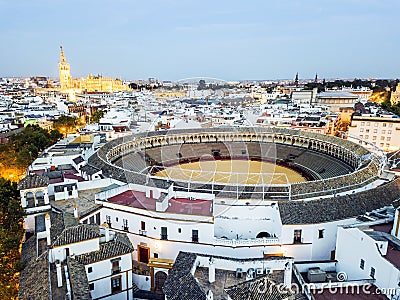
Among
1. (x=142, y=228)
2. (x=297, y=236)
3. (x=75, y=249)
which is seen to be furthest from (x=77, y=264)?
(x=297, y=236)

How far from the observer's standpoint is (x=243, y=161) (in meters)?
58.3

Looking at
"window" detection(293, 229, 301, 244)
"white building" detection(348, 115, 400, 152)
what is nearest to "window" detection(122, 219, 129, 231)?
"window" detection(293, 229, 301, 244)

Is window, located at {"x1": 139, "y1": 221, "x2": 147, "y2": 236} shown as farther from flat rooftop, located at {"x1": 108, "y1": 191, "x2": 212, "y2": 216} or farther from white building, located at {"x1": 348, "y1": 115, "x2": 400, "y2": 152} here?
white building, located at {"x1": 348, "y1": 115, "x2": 400, "y2": 152}

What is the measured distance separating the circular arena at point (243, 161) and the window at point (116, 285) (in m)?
9.05

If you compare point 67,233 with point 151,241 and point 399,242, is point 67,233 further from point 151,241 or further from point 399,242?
point 399,242

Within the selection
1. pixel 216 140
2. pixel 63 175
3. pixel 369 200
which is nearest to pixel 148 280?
pixel 63 175

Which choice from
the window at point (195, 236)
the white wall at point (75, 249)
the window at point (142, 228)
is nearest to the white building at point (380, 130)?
the window at point (195, 236)

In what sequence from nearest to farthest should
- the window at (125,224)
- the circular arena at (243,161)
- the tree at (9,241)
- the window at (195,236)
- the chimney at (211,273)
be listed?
the chimney at (211,273)
the tree at (9,241)
the window at (195,236)
the window at (125,224)
the circular arena at (243,161)

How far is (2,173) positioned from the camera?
1677 inches

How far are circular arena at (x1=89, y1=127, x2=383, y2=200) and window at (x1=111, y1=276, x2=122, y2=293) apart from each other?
29.7 feet

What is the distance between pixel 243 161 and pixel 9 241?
41866mm

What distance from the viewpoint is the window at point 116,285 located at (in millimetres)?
19609

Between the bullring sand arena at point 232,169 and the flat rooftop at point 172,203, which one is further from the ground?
the flat rooftop at point 172,203

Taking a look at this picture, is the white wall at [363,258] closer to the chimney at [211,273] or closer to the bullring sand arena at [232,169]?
the chimney at [211,273]
